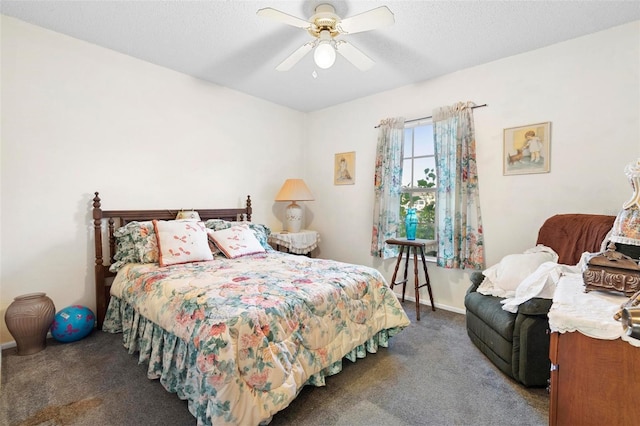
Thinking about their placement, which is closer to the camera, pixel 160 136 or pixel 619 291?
pixel 619 291

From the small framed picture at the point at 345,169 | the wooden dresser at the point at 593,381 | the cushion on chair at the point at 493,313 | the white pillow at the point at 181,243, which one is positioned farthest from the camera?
the small framed picture at the point at 345,169

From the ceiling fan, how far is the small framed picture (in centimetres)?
185

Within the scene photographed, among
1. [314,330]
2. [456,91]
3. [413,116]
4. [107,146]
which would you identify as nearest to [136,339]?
[314,330]

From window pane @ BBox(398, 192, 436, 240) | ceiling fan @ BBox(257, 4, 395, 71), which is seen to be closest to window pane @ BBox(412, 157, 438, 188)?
window pane @ BBox(398, 192, 436, 240)

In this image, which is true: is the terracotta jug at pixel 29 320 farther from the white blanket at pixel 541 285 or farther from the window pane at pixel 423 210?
the window pane at pixel 423 210

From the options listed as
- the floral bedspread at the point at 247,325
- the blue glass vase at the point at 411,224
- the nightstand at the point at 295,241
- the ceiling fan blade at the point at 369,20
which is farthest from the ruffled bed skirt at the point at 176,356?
the ceiling fan blade at the point at 369,20

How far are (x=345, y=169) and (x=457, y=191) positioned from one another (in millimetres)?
1545

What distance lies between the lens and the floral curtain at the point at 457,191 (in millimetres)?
3105

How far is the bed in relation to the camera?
4.73 feet

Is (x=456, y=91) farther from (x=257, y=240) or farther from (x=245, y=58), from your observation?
(x=257, y=240)

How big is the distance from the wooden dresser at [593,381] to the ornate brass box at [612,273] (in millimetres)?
357

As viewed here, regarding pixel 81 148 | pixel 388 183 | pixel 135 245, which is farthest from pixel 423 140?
pixel 81 148

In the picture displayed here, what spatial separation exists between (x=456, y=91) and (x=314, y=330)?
9.36 ft

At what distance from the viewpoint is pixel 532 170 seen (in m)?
2.83
